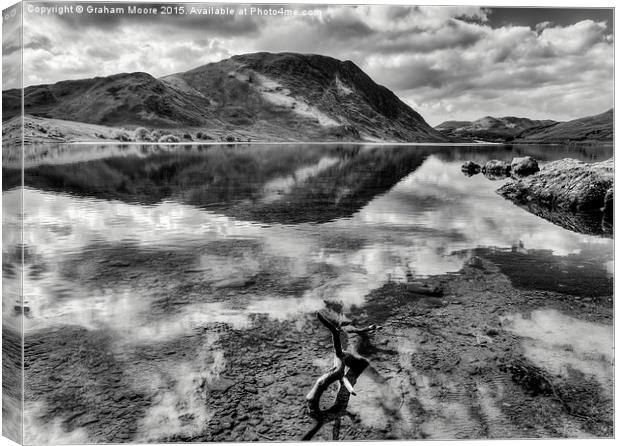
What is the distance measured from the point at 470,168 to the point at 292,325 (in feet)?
94.1

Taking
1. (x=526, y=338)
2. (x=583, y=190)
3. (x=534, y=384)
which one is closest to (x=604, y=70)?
(x=526, y=338)

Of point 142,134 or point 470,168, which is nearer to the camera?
point 470,168

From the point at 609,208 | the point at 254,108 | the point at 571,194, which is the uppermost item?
the point at 254,108

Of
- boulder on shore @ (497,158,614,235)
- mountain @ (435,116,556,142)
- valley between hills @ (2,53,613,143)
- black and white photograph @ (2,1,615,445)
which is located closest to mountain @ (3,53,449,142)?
valley between hills @ (2,53,613,143)

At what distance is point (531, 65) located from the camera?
9719 mm

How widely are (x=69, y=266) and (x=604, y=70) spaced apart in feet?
34.4

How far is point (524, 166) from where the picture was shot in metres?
28.1

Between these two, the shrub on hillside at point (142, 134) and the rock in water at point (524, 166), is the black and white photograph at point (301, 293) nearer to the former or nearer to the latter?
the rock in water at point (524, 166)

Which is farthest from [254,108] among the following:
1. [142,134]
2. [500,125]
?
[500,125]

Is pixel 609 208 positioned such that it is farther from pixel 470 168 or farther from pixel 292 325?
pixel 470 168

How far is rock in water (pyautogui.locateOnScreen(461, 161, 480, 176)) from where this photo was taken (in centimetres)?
3366

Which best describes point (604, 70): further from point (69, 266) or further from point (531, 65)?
point (69, 266)

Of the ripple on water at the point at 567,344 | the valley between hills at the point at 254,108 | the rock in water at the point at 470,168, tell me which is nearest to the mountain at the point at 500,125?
the valley between hills at the point at 254,108

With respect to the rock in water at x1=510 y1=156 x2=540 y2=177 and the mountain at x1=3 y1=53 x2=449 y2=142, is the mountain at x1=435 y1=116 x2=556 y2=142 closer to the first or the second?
the mountain at x1=3 y1=53 x2=449 y2=142
